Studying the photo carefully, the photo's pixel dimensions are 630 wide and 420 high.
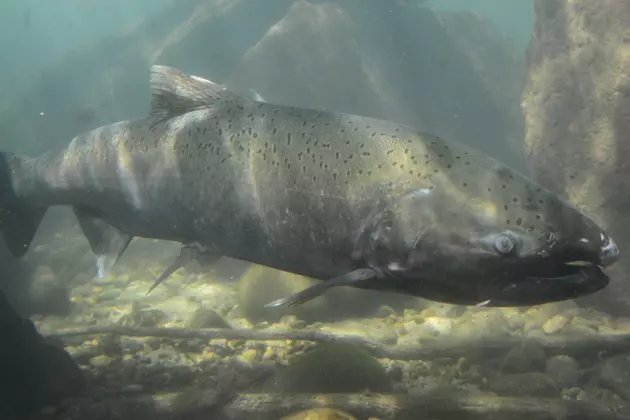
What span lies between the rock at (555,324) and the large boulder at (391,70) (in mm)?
10145

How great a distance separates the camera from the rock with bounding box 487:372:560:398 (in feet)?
12.8

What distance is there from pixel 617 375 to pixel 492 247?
→ 2.91 meters

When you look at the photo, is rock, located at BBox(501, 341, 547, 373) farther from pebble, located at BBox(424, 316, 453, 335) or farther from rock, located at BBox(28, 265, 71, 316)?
rock, located at BBox(28, 265, 71, 316)

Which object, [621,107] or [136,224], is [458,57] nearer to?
[621,107]

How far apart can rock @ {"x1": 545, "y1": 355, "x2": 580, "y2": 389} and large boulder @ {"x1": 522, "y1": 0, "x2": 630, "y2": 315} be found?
2379 mm

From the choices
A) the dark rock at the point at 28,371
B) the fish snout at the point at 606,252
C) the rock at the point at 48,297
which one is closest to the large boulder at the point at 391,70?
the rock at the point at 48,297

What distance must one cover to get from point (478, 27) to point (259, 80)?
990cm

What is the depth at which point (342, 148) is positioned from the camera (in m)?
3.21

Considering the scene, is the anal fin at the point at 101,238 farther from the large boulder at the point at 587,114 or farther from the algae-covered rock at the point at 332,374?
the large boulder at the point at 587,114

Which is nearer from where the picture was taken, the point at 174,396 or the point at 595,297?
the point at 174,396

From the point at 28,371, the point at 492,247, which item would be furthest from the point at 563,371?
the point at 28,371

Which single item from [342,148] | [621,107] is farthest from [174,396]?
[621,107]

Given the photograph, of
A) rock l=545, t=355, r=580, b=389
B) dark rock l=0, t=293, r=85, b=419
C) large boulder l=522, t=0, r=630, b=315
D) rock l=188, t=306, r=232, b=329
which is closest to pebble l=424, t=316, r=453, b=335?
rock l=545, t=355, r=580, b=389

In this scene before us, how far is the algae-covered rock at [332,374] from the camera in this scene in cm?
398
